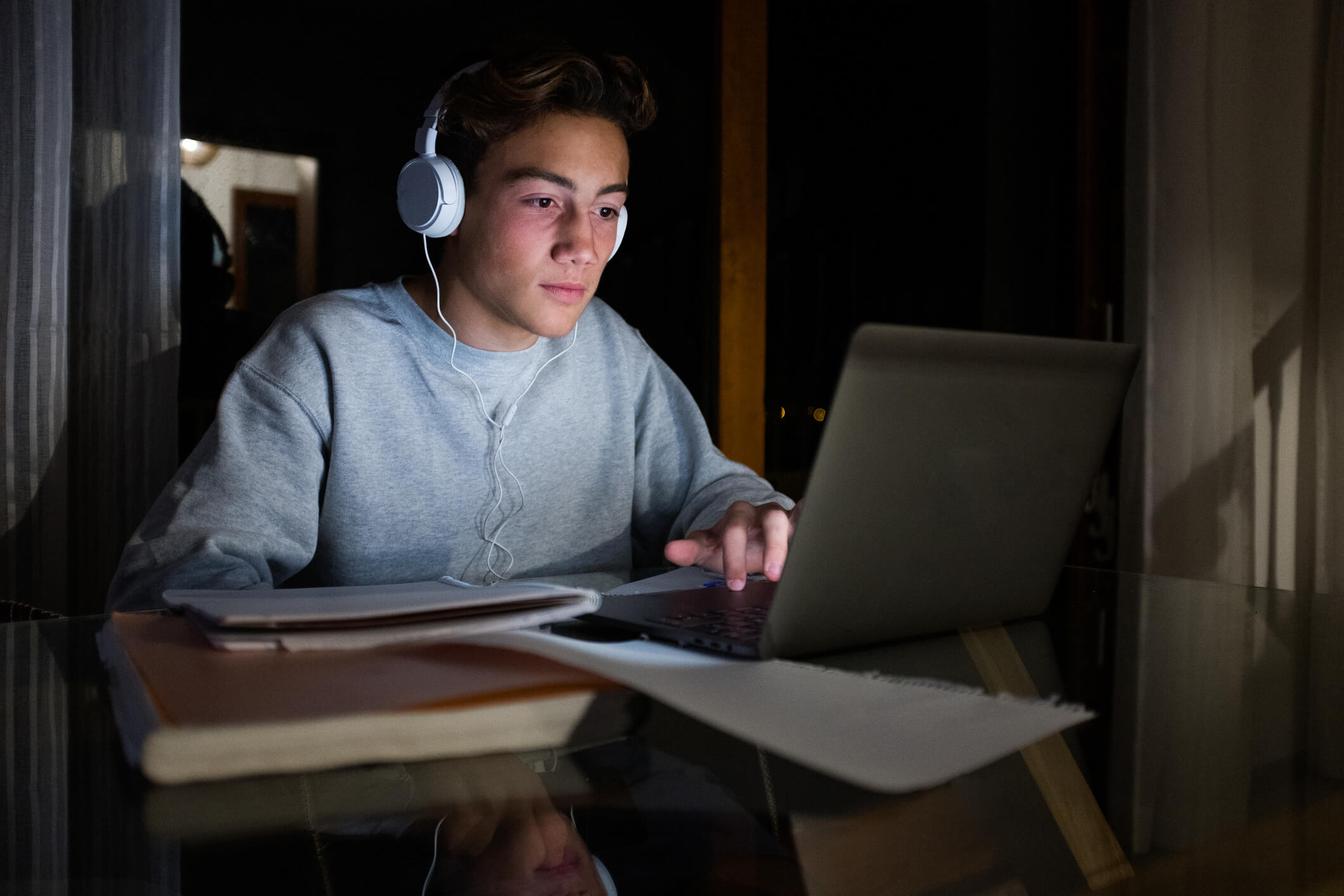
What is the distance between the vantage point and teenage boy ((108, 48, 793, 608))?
1.26 m

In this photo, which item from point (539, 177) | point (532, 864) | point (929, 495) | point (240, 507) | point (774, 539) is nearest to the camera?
point (532, 864)

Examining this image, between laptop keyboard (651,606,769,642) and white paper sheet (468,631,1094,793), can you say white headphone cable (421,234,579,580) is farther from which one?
white paper sheet (468,631,1094,793)

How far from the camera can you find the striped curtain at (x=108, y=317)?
1798mm

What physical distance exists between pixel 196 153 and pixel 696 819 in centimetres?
213

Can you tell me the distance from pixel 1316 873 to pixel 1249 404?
2329 millimetres

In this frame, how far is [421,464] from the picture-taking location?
1.33m

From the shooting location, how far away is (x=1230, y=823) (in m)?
0.37

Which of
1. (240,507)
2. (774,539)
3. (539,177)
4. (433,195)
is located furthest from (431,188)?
(774,539)

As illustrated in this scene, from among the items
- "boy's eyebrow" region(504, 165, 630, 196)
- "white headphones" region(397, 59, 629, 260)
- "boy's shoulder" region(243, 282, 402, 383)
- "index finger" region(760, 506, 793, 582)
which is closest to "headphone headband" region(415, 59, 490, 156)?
"white headphones" region(397, 59, 629, 260)

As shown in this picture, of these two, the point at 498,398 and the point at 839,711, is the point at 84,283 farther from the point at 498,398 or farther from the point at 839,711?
the point at 839,711

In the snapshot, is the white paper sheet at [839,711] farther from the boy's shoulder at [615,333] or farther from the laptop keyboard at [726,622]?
the boy's shoulder at [615,333]

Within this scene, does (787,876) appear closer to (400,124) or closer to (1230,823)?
(1230,823)

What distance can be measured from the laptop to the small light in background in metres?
1.77

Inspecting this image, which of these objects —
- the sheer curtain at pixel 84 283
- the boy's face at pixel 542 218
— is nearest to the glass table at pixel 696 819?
the boy's face at pixel 542 218
